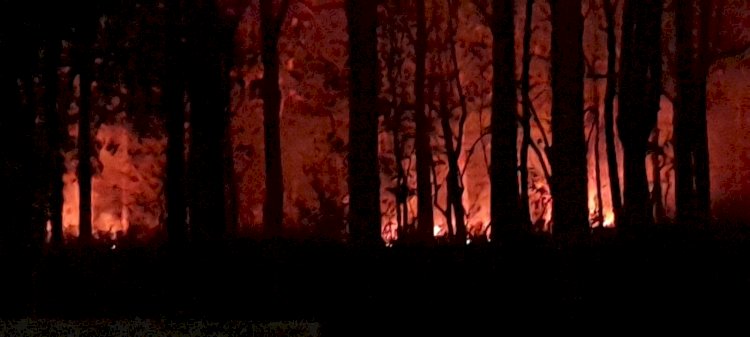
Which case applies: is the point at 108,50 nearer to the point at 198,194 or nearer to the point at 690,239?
the point at 198,194

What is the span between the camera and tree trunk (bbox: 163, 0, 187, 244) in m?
11.1

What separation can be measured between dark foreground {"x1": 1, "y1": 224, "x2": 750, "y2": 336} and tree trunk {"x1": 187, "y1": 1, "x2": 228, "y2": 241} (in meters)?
0.71

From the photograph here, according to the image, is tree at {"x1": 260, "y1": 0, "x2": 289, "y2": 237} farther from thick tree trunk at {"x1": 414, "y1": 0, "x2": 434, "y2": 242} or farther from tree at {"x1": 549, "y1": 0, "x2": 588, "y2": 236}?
tree at {"x1": 549, "y1": 0, "x2": 588, "y2": 236}

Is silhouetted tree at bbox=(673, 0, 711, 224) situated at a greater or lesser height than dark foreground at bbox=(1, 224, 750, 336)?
greater

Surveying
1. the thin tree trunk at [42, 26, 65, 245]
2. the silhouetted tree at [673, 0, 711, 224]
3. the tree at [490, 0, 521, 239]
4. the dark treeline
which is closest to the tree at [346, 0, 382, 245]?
the dark treeline

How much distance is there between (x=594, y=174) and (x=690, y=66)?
16.3ft

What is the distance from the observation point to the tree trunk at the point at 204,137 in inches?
453

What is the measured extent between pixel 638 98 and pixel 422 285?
457 centimetres

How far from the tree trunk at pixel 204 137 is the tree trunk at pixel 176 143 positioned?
0.19 metres

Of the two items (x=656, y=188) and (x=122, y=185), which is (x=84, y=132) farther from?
(x=656, y=188)

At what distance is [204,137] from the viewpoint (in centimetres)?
1159

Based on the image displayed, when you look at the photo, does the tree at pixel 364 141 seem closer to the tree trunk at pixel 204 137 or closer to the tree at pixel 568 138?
the tree trunk at pixel 204 137

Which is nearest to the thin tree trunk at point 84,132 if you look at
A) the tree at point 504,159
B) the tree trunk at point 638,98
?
the tree at point 504,159

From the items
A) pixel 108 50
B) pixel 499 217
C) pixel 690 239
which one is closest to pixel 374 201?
pixel 499 217
